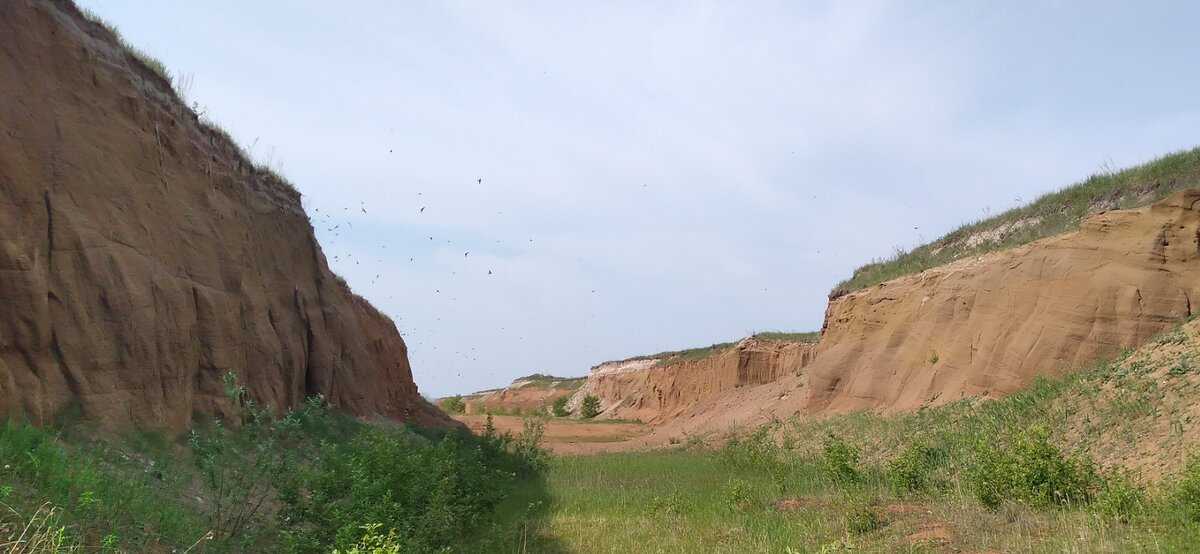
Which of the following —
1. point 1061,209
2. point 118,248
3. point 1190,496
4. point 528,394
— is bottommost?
point 1190,496

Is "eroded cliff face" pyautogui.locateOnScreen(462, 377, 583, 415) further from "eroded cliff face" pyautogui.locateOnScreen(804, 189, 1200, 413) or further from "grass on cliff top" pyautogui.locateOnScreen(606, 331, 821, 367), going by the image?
"eroded cliff face" pyautogui.locateOnScreen(804, 189, 1200, 413)

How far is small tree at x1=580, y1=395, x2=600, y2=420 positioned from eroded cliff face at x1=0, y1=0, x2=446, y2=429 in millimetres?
39984

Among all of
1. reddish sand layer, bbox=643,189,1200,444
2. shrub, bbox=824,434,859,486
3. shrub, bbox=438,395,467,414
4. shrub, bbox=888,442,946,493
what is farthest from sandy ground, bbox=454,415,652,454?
shrub, bbox=438,395,467,414

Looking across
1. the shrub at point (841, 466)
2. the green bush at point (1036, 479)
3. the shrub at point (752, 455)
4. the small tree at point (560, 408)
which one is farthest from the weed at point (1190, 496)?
the small tree at point (560, 408)

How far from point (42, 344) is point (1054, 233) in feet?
60.7

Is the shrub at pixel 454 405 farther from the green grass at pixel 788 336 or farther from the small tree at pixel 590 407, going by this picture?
the green grass at pixel 788 336

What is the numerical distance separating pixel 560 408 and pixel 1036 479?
50863 mm

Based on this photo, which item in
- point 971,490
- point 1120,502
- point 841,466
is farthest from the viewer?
point 841,466

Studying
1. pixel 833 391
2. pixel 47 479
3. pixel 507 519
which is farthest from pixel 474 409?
pixel 47 479

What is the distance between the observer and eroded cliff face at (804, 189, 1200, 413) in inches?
528

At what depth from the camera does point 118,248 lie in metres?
8.67

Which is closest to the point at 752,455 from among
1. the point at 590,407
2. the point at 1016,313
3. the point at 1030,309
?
the point at 1016,313

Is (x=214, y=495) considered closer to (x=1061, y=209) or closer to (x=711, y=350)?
(x=1061, y=209)

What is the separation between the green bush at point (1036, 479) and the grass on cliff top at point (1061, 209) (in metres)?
9.51
